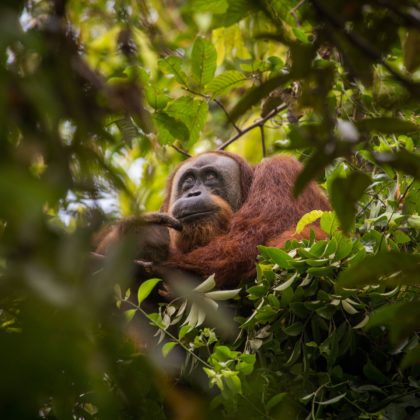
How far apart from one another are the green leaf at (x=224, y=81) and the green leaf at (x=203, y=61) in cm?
5

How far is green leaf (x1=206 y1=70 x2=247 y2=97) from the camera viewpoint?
4047mm

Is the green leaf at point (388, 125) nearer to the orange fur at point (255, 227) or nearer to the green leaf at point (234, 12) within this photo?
the green leaf at point (234, 12)

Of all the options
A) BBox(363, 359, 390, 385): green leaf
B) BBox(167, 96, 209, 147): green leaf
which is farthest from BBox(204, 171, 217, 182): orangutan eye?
BBox(363, 359, 390, 385): green leaf

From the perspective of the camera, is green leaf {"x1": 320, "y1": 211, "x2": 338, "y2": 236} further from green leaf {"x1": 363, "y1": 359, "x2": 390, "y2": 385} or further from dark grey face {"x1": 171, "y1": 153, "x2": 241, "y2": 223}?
dark grey face {"x1": 171, "y1": 153, "x2": 241, "y2": 223}

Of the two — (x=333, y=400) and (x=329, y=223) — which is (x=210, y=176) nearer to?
(x=329, y=223)

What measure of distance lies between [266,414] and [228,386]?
0.21 metres

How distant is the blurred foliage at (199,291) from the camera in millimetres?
951

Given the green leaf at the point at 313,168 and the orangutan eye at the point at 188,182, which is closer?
the green leaf at the point at 313,168

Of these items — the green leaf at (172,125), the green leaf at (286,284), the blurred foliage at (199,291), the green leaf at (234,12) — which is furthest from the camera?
the green leaf at (234,12)

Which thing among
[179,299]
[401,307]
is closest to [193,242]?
[179,299]

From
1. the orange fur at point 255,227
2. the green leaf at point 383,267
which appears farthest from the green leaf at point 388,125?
the orange fur at point 255,227

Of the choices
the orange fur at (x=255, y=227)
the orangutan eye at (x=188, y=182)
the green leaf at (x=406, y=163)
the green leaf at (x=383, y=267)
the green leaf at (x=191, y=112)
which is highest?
the green leaf at (x=406, y=163)

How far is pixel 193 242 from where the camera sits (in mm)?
4492

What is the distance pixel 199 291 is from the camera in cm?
323
